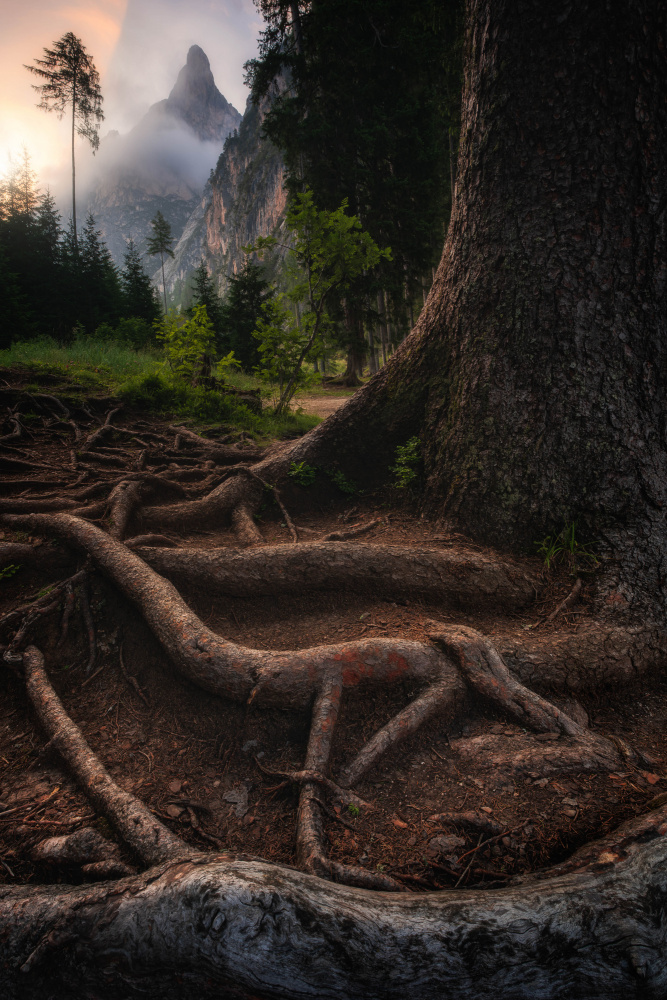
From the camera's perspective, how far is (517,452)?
3258 millimetres

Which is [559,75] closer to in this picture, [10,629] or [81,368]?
[10,629]

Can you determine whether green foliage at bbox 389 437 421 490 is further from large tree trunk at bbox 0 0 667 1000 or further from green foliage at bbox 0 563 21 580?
green foliage at bbox 0 563 21 580

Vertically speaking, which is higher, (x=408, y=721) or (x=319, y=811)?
(x=408, y=721)

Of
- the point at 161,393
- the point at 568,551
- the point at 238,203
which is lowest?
the point at 568,551

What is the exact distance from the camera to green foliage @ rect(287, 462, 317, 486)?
15.3ft

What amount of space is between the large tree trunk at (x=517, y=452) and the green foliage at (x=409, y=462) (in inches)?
6.7

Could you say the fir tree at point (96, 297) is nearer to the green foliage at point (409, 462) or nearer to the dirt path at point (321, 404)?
the dirt path at point (321, 404)

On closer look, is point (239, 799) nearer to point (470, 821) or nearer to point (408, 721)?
point (408, 721)

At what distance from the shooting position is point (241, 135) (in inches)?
5399

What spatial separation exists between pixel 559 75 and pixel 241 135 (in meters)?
179

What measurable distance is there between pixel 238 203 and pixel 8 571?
143971 millimetres

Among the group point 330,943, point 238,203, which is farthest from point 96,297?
point 238,203

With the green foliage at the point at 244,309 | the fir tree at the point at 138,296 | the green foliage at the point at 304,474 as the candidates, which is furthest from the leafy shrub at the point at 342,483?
the fir tree at the point at 138,296

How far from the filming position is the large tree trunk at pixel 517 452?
1275mm
